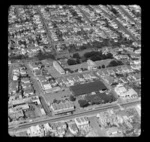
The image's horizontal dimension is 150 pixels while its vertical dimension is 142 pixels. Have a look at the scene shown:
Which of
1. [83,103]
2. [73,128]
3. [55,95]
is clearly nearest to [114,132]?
[73,128]

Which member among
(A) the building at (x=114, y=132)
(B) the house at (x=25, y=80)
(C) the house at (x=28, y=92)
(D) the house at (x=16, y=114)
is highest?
(A) the building at (x=114, y=132)

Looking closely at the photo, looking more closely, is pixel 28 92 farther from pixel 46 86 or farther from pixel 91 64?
pixel 91 64

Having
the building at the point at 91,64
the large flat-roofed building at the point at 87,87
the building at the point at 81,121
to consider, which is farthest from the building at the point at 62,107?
the building at the point at 91,64

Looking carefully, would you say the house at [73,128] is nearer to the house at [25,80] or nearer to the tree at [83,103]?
the tree at [83,103]

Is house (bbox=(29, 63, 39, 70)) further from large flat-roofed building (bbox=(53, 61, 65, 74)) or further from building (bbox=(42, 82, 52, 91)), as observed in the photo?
building (bbox=(42, 82, 52, 91))

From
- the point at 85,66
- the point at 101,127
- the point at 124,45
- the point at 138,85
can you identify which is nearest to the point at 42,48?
the point at 85,66

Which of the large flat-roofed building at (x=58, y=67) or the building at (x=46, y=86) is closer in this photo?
the building at (x=46, y=86)

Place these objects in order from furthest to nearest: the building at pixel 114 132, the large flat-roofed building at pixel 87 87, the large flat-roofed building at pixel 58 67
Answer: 1. the large flat-roofed building at pixel 58 67
2. the large flat-roofed building at pixel 87 87
3. the building at pixel 114 132

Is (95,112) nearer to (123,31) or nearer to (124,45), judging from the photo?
(124,45)
